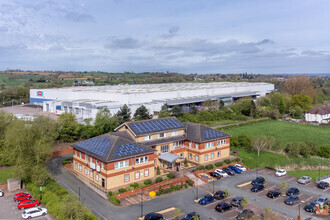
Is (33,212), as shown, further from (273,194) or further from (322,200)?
(322,200)

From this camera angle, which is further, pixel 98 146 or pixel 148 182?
pixel 98 146

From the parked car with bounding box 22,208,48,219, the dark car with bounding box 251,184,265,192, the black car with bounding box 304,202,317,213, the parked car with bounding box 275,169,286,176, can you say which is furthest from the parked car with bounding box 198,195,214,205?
the parked car with bounding box 22,208,48,219

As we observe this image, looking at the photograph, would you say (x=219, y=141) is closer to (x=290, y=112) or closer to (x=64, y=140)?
(x=64, y=140)

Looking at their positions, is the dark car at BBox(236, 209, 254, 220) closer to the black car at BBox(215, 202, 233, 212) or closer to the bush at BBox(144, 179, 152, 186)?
the black car at BBox(215, 202, 233, 212)

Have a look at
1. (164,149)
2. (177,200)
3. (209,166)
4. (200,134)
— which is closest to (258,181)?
(209,166)

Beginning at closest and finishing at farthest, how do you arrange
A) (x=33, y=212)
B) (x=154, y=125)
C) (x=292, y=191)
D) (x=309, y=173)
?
(x=33, y=212)
(x=292, y=191)
(x=309, y=173)
(x=154, y=125)

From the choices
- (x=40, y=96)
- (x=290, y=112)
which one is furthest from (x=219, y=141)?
(x=40, y=96)
